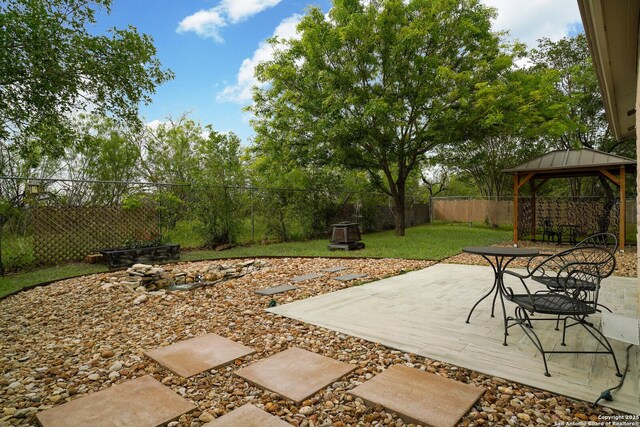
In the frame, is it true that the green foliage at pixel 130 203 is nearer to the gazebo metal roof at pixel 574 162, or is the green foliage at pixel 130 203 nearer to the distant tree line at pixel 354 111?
the distant tree line at pixel 354 111

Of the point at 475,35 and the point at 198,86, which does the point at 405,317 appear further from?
the point at 475,35

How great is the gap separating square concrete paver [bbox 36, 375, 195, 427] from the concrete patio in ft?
5.06

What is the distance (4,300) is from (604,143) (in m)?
20.7

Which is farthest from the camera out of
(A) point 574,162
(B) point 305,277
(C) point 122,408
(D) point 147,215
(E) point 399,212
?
(E) point 399,212

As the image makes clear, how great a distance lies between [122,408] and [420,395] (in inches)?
65.4

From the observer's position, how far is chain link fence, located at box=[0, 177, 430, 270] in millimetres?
6777

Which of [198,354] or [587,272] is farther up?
[587,272]

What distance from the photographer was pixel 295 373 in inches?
93.3

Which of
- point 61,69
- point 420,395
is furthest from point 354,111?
point 420,395

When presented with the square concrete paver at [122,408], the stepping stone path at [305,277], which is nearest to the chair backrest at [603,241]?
the stepping stone path at [305,277]

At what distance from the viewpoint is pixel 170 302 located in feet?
14.0

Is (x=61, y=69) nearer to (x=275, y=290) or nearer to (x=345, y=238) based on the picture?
(x=275, y=290)

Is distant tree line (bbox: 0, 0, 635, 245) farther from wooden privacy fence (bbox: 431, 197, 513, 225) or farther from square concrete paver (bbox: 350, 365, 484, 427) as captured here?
square concrete paver (bbox: 350, 365, 484, 427)

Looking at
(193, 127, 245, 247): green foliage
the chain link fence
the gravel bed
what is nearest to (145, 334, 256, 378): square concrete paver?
the gravel bed
